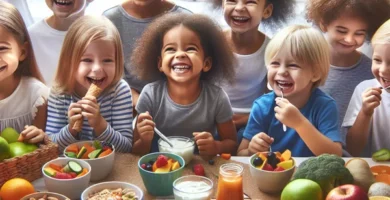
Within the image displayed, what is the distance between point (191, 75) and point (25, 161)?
596 millimetres

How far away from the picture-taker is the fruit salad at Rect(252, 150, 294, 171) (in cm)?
138

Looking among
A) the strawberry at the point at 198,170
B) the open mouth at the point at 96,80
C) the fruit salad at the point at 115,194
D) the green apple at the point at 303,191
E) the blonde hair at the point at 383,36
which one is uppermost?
the blonde hair at the point at 383,36

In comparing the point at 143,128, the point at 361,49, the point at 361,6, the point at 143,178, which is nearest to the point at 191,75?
the point at 143,128

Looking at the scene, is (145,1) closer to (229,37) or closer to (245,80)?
(229,37)

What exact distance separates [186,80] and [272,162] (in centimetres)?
44

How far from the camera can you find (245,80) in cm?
205

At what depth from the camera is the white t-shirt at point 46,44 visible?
83.2 inches

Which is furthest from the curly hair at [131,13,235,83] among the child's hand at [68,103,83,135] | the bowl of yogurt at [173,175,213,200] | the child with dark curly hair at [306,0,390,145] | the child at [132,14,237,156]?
the bowl of yogurt at [173,175,213,200]

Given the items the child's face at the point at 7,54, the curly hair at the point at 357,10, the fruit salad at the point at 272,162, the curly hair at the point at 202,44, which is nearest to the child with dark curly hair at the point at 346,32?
the curly hair at the point at 357,10

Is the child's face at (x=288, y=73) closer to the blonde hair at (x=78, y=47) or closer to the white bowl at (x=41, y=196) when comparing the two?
the blonde hair at (x=78, y=47)

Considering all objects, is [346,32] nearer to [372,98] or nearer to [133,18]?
[372,98]

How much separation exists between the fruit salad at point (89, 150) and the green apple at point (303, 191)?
54 cm

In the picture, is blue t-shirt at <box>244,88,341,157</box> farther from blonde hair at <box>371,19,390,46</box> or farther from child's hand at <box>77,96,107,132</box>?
child's hand at <box>77,96,107,132</box>

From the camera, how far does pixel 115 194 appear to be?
1266 mm
